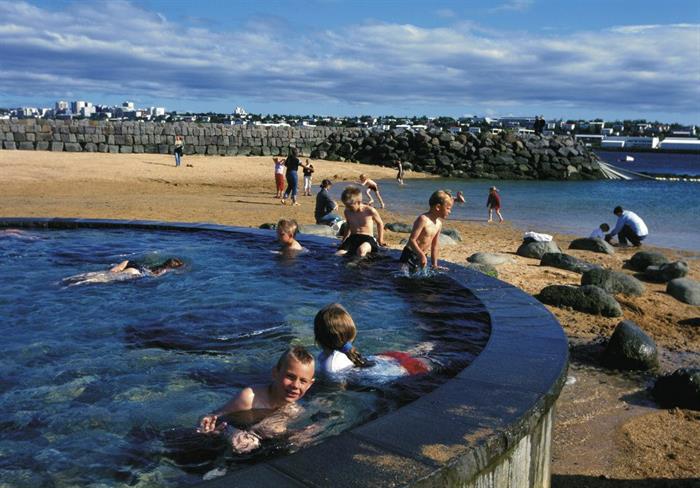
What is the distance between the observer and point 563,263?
12.5m

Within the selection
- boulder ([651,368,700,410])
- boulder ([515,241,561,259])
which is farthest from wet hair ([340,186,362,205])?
boulder ([515,241,561,259])

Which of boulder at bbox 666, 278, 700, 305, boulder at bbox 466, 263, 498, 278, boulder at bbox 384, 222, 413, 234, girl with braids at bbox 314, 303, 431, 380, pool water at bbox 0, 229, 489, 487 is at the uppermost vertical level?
girl with braids at bbox 314, 303, 431, 380

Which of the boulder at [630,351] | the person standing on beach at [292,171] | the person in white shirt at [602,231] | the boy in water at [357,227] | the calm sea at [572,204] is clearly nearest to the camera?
the boulder at [630,351]

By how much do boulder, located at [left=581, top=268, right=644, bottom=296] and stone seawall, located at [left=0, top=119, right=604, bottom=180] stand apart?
3716 centimetres

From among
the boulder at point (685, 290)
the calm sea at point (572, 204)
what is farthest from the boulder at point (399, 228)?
the boulder at point (685, 290)

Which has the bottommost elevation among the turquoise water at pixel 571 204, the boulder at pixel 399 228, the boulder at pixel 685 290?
the turquoise water at pixel 571 204

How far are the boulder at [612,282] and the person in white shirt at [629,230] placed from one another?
7786 millimetres

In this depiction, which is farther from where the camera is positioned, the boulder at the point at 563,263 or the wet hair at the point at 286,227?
the boulder at the point at 563,263

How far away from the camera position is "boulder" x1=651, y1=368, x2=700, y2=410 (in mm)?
6043

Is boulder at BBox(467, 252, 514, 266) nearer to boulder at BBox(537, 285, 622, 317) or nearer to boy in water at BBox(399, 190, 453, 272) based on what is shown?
boulder at BBox(537, 285, 622, 317)

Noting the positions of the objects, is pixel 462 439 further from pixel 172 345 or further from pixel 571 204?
pixel 571 204

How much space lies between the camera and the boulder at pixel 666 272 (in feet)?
39.2

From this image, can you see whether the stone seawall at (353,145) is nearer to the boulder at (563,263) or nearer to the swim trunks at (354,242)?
the boulder at (563,263)

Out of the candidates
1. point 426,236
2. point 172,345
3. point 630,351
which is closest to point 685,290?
point 630,351
